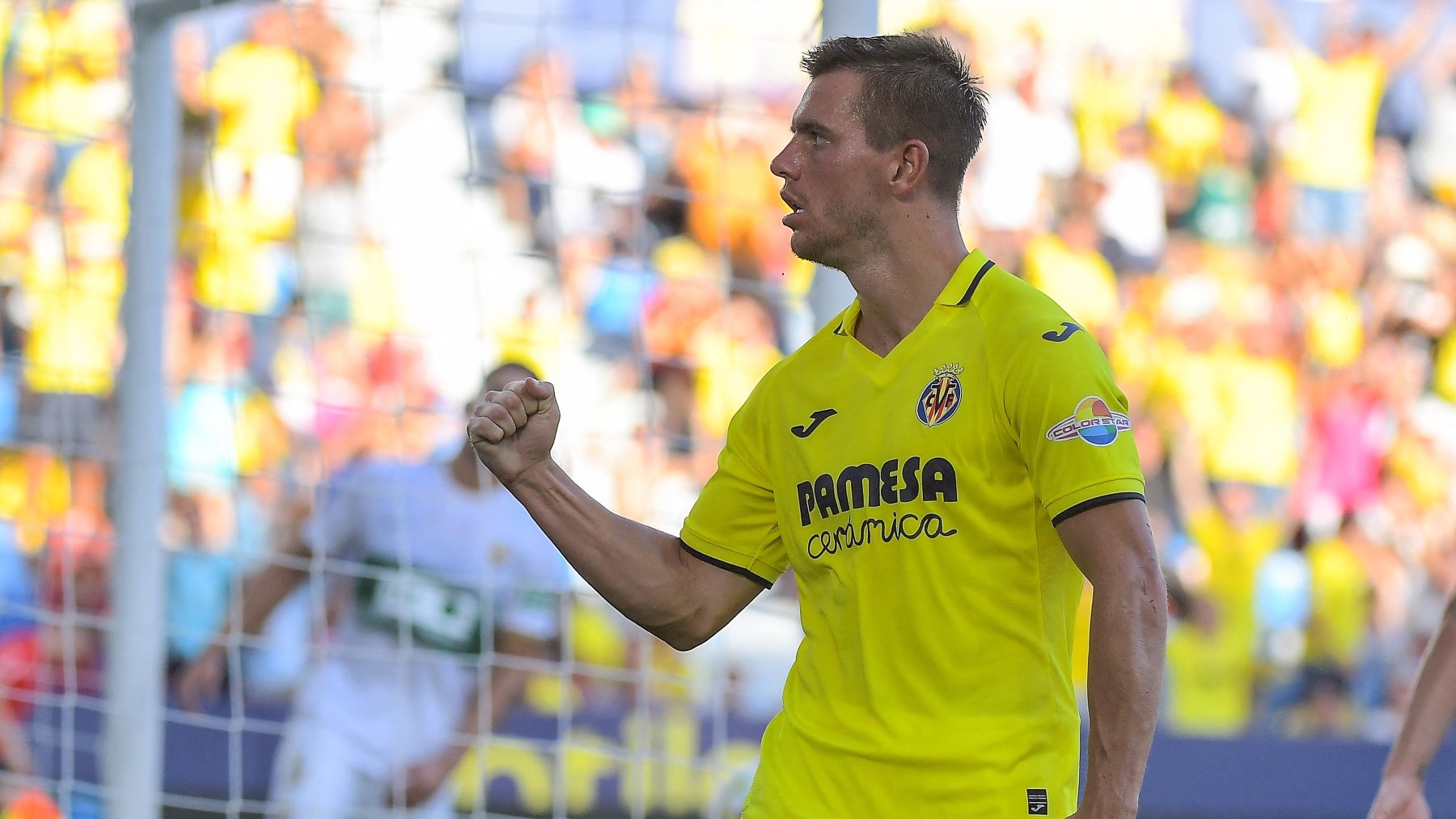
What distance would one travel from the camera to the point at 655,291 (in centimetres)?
770

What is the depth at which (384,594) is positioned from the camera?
203 inches

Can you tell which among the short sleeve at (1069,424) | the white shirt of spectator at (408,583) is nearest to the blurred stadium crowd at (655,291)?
the white shirt of spectator at (408,583)

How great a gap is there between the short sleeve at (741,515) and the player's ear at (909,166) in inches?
16.9

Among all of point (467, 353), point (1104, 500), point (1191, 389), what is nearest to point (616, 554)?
point (1104, 500)

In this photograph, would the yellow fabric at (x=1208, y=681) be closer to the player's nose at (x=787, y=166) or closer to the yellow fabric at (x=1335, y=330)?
the yellow fabric at (x=1335, y=330)

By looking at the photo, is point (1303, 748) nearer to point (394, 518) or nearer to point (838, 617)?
point (394, 518)

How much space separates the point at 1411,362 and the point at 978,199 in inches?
107

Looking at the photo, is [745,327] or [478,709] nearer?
[478,709]

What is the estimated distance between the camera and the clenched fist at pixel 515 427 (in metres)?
2.44

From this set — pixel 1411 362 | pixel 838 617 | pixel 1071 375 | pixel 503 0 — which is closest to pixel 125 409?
pixel 838 617

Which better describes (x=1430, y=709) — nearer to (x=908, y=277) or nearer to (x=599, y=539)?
(x=908, y=277)

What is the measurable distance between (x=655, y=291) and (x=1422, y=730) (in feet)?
17.2

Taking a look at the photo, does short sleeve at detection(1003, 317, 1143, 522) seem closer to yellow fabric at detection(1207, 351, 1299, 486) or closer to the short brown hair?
the short brown hair

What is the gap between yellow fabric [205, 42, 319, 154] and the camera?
7605 millimetres
